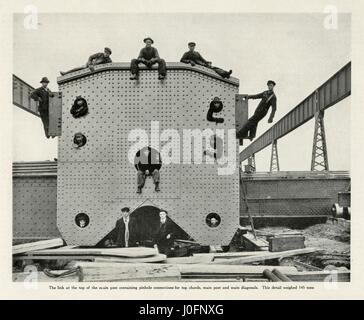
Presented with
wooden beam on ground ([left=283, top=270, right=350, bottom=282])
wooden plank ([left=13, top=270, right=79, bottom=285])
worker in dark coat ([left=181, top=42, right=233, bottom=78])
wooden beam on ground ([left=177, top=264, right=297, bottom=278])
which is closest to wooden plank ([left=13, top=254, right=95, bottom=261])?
wooden plank ([left=13, top=270, right=79, bottom=285])

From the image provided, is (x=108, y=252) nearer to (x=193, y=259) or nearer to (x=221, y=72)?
(x=193, y=259)

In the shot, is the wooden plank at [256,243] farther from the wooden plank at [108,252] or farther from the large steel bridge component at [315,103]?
the large steel bridge component at [315,103]

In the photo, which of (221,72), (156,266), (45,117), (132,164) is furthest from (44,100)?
(156,266)

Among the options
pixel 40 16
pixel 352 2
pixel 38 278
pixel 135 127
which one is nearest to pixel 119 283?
pixel 38 278

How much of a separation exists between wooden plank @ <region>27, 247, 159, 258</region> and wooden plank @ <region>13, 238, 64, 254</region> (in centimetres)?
20

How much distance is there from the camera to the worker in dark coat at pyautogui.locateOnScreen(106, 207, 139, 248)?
8.14 metres

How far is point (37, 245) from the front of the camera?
816 cm

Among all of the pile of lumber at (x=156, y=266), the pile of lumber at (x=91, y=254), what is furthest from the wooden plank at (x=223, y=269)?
the pile of lumber at (x=91, y=254)

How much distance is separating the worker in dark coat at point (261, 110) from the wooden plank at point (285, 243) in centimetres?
203

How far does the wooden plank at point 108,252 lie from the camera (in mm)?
7566

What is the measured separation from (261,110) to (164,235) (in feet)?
9.93

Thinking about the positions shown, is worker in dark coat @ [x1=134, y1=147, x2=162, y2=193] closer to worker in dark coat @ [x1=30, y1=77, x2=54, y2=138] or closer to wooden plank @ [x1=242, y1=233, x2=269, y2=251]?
worker in dark coat @ [x1=30, y1=77, x2=54, y2=138]

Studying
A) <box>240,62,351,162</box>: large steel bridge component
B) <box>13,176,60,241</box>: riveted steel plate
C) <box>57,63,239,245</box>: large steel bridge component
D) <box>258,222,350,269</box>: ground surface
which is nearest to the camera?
<box>258,222,350,269</box>: ground surface

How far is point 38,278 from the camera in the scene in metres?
7.34
